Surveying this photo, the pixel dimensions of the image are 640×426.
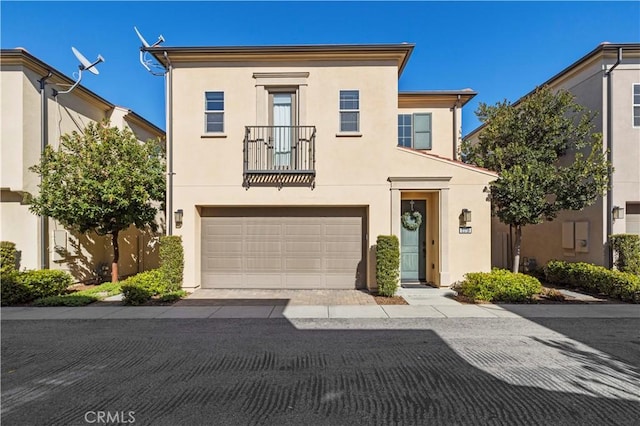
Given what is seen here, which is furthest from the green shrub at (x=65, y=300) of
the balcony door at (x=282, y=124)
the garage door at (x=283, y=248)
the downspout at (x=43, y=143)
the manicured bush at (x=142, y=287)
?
the balcony door at (x=282, y=124)

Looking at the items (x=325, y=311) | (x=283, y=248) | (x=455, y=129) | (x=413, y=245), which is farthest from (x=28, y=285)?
(x=455, y=129)

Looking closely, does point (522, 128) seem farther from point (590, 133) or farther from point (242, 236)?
point (242, 236)

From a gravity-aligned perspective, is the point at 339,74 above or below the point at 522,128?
above

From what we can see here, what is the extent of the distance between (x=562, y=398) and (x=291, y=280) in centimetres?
738

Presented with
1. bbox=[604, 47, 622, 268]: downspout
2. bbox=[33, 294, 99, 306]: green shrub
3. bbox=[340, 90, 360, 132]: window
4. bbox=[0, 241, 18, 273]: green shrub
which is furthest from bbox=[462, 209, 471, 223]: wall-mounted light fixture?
bbox=[0, 241, 18, 273]: green shrub

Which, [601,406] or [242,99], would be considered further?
[242,99]

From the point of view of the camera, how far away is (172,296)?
864cm

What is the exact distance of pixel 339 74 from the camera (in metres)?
10.1

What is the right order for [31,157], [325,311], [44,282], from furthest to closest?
[31,157] < [44,282] < [325,311]

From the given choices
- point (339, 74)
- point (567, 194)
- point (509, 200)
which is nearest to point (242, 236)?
point (339, 74)

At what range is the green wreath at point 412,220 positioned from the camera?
1061 cm

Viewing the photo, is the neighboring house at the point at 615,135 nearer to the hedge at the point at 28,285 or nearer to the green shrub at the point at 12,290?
the hedge at the point at 28,285

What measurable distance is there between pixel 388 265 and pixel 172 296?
218 inches

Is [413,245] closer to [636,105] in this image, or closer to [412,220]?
[412,220]
